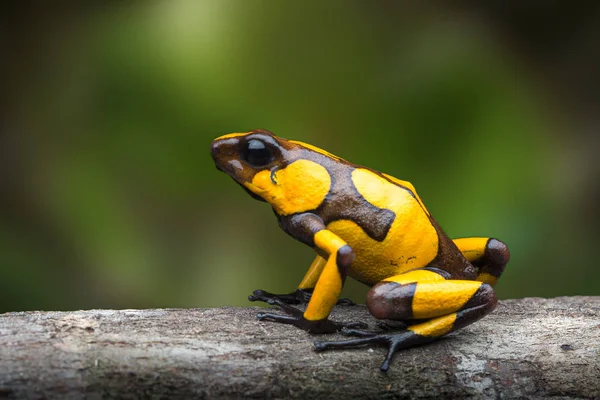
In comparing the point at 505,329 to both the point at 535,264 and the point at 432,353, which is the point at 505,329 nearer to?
the point at 432,353

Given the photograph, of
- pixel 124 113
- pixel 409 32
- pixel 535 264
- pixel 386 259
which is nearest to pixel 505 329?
pixel 386 259

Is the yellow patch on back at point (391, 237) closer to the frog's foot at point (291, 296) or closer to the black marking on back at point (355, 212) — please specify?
the black marking on back at point (355, 212)

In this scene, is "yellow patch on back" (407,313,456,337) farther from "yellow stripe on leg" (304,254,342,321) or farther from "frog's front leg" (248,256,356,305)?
"frog's front leg" (248,256,356,305)

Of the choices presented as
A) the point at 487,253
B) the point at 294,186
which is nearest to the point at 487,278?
the point at 487,253

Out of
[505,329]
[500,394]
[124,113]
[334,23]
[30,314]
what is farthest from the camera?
[334,23]

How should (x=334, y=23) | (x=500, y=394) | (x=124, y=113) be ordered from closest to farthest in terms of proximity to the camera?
(x=500, y=394)
(x=124, y=113)
(x=334, y=23)

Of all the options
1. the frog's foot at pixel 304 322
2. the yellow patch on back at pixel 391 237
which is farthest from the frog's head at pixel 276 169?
the frog's foot at pixel 304 322
